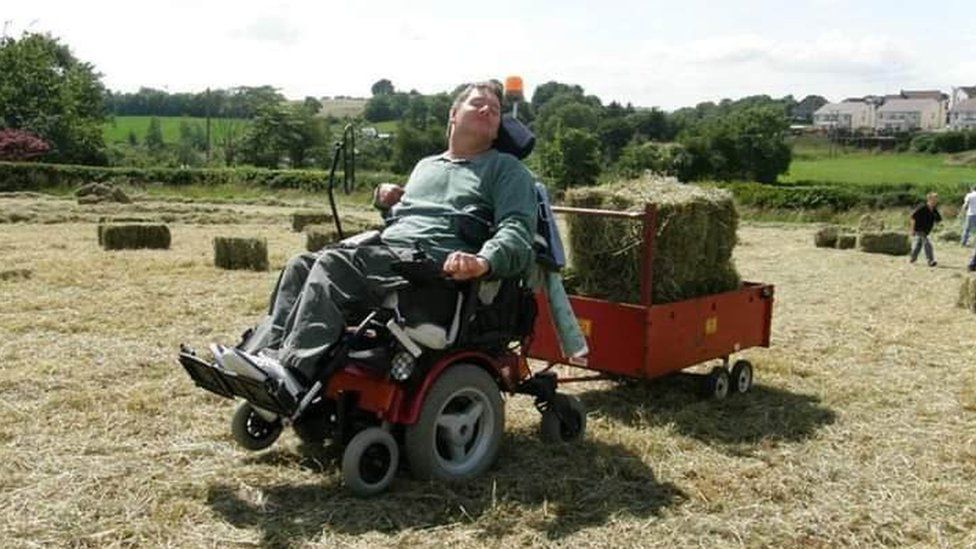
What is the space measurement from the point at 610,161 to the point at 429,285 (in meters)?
62.7

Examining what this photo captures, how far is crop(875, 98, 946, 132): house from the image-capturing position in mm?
159375

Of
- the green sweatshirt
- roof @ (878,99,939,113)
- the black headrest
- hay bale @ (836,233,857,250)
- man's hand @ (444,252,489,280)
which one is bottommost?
hay bale @ (836,233,857,250)

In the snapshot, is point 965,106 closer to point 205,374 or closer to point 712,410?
point 712,410

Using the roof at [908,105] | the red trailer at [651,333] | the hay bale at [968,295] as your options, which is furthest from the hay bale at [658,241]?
the roof at [908,105]

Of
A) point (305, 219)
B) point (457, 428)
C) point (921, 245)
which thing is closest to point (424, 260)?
point (457, 428)

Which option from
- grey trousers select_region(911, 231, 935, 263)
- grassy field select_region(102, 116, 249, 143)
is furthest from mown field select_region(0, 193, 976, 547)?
grassy field select_region(102, 116, 249, 143)

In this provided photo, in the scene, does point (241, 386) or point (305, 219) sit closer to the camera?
point (241, 386)

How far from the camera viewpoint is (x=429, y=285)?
4406 mm

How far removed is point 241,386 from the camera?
420cm

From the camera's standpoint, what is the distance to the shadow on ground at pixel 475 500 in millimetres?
4102

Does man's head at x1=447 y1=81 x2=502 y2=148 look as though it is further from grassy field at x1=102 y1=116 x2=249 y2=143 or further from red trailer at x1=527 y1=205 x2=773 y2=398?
grassy field at x1=102 y1=116 x2=249 y2=143

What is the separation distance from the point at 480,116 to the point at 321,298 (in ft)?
4.07

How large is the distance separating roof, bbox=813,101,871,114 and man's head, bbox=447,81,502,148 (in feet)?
577

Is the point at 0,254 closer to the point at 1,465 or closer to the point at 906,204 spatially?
the point at 1,465
